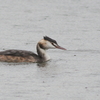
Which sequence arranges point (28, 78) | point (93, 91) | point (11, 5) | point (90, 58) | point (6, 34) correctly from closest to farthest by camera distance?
point (93, 91) < point (28, 78) < point (90, 58) < point (6, 34) < point (11, 5)

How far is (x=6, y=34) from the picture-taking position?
839 inches

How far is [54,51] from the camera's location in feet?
62.2

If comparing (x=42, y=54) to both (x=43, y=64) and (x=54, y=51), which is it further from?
(x=54, y=51)

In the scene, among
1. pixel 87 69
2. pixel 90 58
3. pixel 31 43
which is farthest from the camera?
pixel 31 43

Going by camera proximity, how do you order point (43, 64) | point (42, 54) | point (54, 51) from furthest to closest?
1. point (54, 51)
2. point (42, 54)
3. point (43, 64)

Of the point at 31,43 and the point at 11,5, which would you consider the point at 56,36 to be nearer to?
the point at 31,43

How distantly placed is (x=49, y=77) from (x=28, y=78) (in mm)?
624

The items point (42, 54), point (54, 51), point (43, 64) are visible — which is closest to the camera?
point (43, 64)

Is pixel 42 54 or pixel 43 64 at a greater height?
pixel 42 54

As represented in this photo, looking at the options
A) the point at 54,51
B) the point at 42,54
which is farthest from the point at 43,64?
the point at 54,51

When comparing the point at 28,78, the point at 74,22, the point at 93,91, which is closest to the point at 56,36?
the point at 74,22

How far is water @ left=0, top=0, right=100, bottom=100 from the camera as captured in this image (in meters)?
13.0

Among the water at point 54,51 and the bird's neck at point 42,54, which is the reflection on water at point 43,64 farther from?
the bird's neck at point 42,54

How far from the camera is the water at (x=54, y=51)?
1305 centimetres
